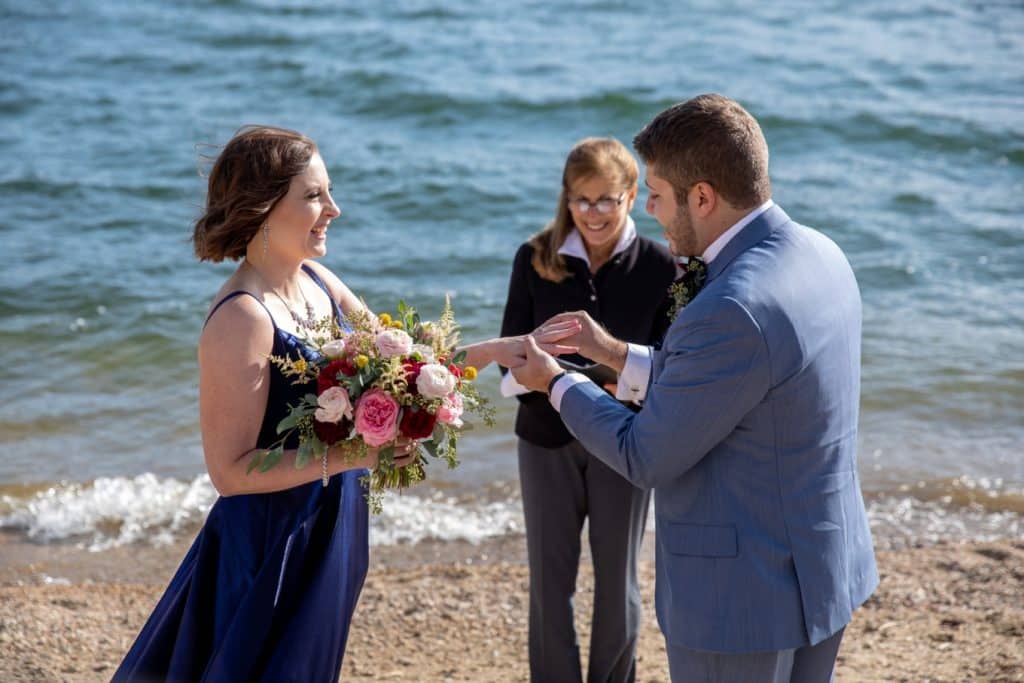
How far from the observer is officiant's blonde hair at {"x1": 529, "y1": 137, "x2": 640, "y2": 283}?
5.01 m

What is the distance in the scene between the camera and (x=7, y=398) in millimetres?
9258

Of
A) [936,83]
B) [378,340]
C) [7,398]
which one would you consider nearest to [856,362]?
[378,340]

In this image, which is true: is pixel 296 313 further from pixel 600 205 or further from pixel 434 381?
pixel 600 205

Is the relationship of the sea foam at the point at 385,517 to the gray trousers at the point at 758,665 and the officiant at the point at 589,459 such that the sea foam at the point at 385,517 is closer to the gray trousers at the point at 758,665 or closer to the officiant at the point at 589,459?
the officiant at the point at 589,459

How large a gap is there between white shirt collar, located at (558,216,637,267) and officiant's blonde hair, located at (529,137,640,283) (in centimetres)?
2

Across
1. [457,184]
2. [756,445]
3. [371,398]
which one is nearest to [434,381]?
[371,398]

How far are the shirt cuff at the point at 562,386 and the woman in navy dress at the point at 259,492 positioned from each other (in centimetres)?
63

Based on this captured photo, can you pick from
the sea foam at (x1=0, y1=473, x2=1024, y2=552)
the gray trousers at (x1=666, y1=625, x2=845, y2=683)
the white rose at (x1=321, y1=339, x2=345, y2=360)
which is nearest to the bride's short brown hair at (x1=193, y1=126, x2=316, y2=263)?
the white rose at (x1=321, y1=339, x2=345, y2=360)

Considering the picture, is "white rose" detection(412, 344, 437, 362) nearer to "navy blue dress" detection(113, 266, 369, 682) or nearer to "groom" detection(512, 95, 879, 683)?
"navy blue dress" detection(113, 266, 369, 682)

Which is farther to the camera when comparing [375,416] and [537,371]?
[537,371]

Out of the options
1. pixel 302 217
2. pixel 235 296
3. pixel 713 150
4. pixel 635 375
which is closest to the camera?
pixel 713 150

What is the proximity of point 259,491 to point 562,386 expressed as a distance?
104 centimetres

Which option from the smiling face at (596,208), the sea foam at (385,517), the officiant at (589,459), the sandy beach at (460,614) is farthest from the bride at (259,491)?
the sea foam at (385,517)

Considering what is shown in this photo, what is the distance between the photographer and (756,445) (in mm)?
3170
